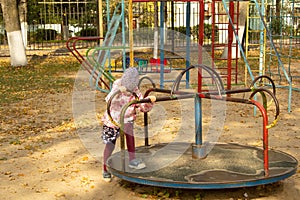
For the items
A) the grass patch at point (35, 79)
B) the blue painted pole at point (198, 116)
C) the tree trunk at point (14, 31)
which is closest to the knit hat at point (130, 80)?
the blue painted pole at point (198, 116)

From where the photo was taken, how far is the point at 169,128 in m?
7.42

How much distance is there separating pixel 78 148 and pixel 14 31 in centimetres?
1051

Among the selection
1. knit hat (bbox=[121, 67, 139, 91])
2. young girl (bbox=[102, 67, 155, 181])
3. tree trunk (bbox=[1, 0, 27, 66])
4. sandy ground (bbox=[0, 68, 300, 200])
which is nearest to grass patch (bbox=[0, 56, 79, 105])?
tree trunk (bbox=[1, 0, 27, 66])

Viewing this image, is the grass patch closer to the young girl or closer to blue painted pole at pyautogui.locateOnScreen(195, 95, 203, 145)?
the young girl

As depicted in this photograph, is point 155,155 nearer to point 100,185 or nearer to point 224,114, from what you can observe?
point 100,185

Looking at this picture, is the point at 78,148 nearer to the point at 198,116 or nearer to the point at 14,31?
the point at 198,116

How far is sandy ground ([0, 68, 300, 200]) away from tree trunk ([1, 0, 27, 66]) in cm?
623

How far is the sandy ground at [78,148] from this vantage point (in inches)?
185

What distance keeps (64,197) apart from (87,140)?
2.17 m

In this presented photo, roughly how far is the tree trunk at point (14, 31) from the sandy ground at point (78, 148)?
6.23 m

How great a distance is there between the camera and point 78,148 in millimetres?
6500

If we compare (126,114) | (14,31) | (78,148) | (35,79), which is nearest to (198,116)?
(126,114)

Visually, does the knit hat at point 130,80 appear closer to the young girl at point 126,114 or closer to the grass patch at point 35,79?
the young girl at point 126,114

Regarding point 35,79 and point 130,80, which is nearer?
point 130,80
